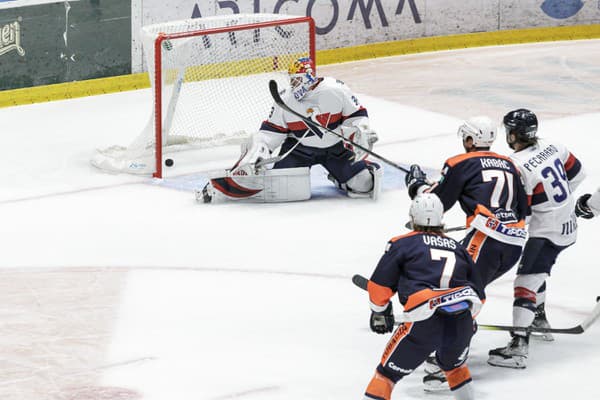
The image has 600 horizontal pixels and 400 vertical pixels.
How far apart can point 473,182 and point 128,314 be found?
6.45 ft

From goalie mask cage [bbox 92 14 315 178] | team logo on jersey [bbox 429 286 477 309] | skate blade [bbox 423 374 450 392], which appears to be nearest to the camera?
team logo on jersey [bbox 429 286 477 309]

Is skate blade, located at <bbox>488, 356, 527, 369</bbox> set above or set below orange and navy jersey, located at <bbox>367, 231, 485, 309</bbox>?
below

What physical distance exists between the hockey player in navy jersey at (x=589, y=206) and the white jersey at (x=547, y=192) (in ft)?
1.00

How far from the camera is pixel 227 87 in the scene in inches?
430

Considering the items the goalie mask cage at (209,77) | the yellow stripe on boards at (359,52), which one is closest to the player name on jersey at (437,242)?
→ the goalie mask cage at (209,77)

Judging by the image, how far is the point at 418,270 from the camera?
5.36 meters

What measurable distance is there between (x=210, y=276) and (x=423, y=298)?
2.55m

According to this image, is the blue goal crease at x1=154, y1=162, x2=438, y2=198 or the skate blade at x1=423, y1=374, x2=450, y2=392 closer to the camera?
the skate blade at x1=423, y1=374, x2=450, y2=392

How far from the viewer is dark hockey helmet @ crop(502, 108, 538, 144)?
6.36 metres

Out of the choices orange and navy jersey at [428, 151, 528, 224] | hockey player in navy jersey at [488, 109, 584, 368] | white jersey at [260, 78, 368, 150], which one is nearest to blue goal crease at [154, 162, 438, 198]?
white jersey at [260, 78, 368, 150]

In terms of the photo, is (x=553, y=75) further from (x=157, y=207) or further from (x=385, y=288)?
(x=385, y=288)

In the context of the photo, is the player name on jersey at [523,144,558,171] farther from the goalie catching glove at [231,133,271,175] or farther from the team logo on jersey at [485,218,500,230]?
the goalie catching glove at [231,133,271,175]

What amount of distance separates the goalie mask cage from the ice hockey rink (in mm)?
175

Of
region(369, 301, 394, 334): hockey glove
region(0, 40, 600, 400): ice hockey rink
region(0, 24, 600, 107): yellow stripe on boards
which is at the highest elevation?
region(369, 301, 394, 334): hockey glove
